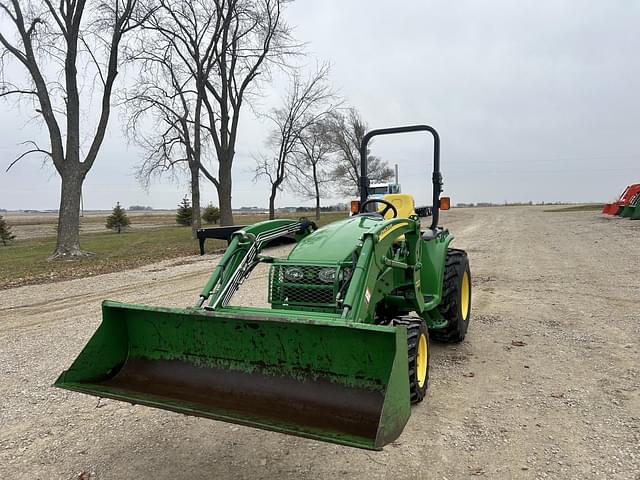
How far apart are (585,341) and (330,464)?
3572 mm

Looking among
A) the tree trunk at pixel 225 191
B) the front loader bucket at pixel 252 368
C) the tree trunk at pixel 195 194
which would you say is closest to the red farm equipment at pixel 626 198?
the tree trunk at pixel 225 191

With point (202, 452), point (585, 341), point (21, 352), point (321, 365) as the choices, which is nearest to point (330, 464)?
point (321, 365)

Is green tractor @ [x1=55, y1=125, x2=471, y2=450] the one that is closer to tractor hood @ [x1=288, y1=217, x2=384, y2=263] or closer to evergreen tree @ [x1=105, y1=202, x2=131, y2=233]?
tractor hood @ [x1=288, y1=217, x2=384, y2=263]

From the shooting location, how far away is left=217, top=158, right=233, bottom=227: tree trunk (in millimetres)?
21062

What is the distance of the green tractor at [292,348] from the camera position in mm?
2637

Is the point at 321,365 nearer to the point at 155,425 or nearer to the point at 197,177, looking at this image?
the point at 155,425

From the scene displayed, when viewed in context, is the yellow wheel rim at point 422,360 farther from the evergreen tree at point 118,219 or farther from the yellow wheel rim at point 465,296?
the evergreen tree at point 118,219

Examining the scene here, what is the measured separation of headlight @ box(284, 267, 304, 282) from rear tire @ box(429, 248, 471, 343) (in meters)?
1.88

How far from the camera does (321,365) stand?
291 cm

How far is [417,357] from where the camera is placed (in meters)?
3.46

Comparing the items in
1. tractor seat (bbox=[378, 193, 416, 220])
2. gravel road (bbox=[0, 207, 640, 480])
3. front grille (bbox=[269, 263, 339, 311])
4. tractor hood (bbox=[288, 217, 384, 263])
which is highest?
tractor seat (bbox=[378, 193, 416, 220])

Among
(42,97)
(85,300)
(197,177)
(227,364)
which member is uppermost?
(42,97)

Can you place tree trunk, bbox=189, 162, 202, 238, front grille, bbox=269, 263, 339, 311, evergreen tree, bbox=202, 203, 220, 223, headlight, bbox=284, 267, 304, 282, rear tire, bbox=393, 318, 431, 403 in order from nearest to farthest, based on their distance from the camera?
rear tire, bbox=393, 318, 431, 403 → front grille, bbox=269, 263, 339, 311 → headlight, bbox=284, 267, 304, 282 → tree trunk, bbox=189, 162, 202, 238 → evergreen tree, bbox=202, 203, 220, 223

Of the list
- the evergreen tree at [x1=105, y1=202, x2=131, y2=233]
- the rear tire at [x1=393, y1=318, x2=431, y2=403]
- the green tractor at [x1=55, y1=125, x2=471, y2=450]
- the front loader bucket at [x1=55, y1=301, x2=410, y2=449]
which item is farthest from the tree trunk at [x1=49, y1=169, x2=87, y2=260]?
the evergreen tree at [x1=105, y1=202, x2=131, y2=233]
